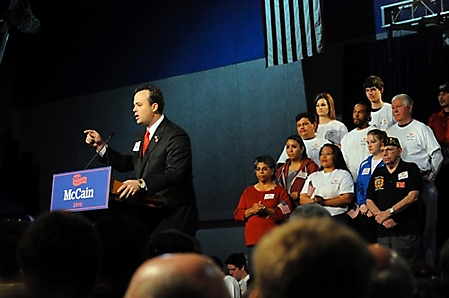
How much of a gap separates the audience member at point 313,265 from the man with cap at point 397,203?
5.54 m

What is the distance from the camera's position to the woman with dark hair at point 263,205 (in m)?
7.17

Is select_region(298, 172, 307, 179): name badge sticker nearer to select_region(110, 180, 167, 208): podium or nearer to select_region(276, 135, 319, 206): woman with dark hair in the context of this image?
select_region(276, 135, 319, 206): woman with dark hair

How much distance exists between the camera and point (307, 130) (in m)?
7.93

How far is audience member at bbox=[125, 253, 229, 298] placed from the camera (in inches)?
45.1

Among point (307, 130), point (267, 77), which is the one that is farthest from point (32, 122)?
point (307, 130)

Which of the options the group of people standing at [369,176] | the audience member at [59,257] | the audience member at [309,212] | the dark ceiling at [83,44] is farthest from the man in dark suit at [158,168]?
the dark ceiling at [83,44]

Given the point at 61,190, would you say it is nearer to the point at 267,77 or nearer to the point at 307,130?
the point at 307,130

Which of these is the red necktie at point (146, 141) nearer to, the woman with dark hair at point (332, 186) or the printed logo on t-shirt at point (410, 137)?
the woman with dark hair at point (332, 186)

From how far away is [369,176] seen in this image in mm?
7090

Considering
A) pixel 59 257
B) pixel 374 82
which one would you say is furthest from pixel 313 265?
pixel 374 82

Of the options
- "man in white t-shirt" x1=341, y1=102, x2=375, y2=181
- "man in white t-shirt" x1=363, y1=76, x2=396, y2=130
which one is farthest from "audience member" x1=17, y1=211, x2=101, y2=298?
"man in white t-shirt" x1=363, y1=76, x2=396, y2=130

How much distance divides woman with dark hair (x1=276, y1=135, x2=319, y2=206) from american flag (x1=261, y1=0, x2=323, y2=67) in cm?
185

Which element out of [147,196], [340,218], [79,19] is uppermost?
[79,19]

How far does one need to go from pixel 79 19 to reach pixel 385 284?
12.0 metres
